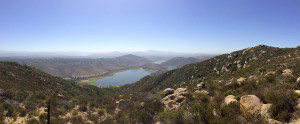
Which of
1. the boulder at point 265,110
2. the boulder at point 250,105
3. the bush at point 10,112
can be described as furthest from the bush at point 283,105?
the bush at point 10,112

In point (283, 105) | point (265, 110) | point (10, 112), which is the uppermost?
point (283, 105)

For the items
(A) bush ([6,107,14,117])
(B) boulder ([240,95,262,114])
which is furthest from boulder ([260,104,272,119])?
(A) bush ([6,107,14,117])

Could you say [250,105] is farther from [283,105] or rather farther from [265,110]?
[283,105]

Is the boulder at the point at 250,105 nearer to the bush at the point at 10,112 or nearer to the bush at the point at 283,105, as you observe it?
the bush at the point at 283,105

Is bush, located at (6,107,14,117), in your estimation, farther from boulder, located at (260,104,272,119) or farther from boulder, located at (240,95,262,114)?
boulder, located at (260,104,272,119)

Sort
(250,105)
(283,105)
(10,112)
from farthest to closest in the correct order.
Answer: (10,112), (250,105), (283,105)

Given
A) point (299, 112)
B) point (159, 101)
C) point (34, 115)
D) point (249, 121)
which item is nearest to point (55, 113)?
point (34, 115)

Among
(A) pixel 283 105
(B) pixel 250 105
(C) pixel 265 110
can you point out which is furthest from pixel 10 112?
(A) pixel 283 105

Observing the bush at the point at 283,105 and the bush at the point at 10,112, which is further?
the bush at the point at 10,112
